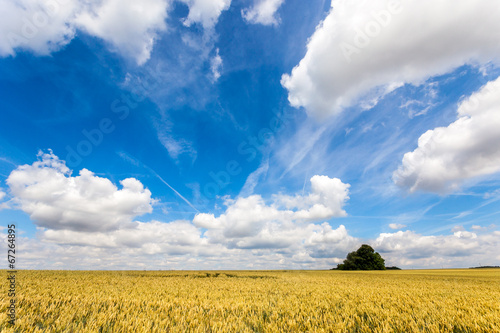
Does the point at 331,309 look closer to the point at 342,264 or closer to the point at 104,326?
the point at 104,326

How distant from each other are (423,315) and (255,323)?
21.5 ft

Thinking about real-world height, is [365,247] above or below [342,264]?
above

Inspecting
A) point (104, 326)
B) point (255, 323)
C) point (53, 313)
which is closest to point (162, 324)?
point (104, 326)

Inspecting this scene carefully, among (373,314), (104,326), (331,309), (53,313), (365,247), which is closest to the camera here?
(104,326)

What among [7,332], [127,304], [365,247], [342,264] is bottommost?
[342,264]

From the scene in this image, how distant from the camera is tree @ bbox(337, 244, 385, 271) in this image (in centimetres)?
10206

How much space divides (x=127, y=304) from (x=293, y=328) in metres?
6.97

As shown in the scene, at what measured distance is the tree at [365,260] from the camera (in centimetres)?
10206

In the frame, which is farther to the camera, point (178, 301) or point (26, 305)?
point (178, 301)

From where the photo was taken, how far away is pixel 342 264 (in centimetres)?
11419

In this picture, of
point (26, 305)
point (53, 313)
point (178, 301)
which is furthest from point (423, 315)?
point (26, 305)

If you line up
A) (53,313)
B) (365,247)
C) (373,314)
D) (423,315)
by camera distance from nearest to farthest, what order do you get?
(53,313)
(423,315)
(373,314)
(365,247)

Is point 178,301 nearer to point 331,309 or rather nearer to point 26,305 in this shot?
point 26,305

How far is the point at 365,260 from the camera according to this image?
4053 inches
